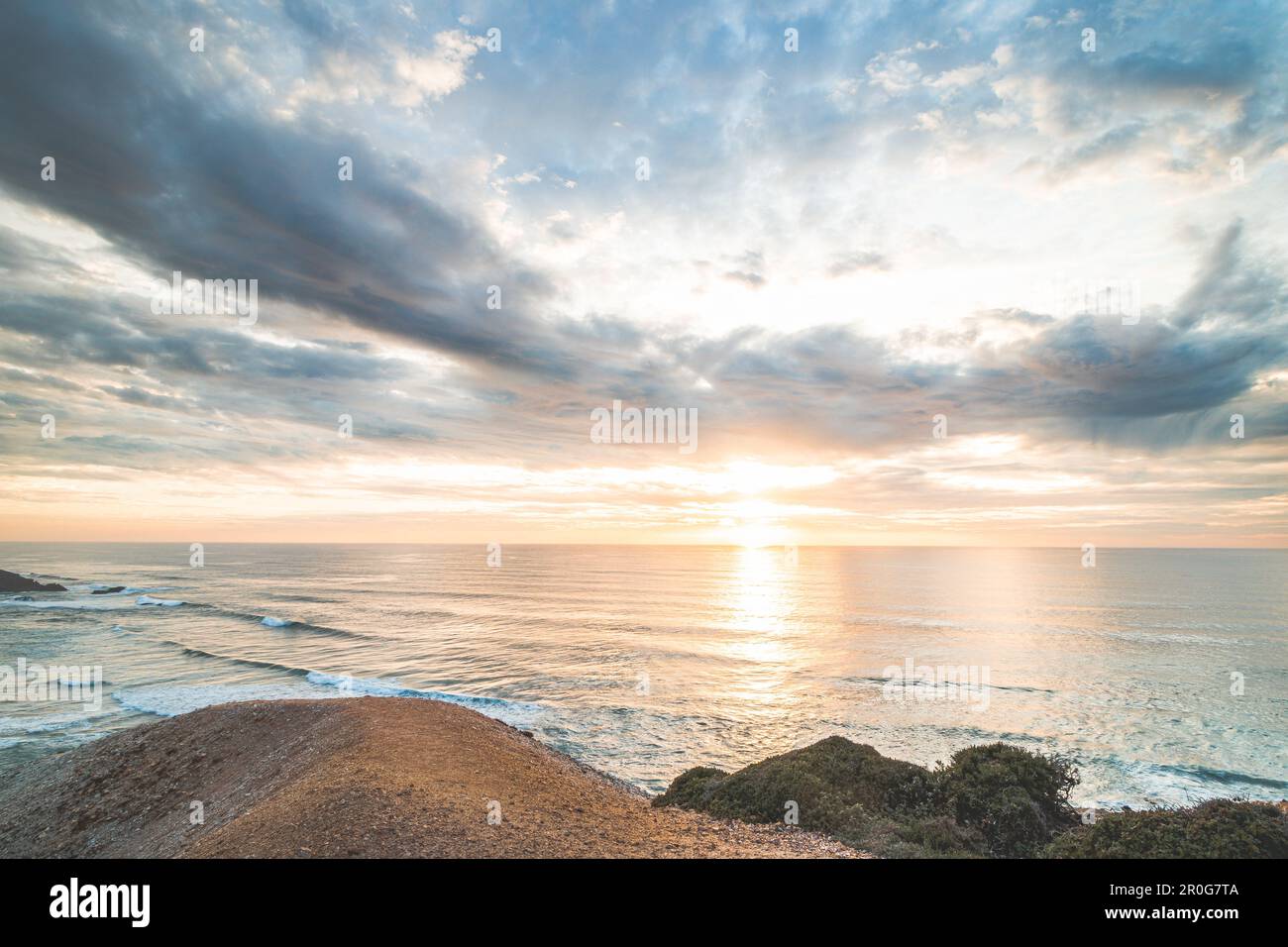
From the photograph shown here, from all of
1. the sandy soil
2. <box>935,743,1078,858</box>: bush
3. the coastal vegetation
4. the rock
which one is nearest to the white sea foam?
the rock

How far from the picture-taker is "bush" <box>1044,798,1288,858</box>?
11.7m

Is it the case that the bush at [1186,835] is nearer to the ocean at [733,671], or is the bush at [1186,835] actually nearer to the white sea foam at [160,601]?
the ocean at [733,671]

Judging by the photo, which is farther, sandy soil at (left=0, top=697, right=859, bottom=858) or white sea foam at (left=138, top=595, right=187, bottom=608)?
white sea foam at (left=138, top=595, right=187, bottom=608)

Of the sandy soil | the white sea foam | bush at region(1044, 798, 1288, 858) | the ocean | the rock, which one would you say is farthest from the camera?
the rock

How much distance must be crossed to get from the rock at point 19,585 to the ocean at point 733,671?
465 cm

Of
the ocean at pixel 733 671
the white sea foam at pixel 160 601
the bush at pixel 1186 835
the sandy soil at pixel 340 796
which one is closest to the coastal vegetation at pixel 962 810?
the bush at pixel 1186 835

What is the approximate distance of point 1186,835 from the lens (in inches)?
472

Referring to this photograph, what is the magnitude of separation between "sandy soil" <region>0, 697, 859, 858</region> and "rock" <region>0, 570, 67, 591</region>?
80.3 meters

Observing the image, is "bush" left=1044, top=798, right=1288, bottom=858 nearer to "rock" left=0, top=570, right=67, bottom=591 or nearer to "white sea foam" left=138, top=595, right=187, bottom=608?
"white sea foam" left=138, top=595, right=187, bottom=608

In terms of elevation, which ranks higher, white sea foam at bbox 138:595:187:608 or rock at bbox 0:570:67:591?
rock at bbox 0:570:67:591

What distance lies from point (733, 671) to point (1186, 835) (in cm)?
2746

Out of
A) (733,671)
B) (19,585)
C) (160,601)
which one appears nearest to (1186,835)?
(733,671)
